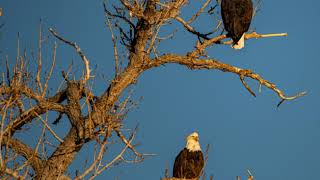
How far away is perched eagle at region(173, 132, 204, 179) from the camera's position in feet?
27.0

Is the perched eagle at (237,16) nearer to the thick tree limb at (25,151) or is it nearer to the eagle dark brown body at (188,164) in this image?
the eagle dark brown body at (188,164)

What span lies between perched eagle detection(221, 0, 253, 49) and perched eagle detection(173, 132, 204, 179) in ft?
4.86

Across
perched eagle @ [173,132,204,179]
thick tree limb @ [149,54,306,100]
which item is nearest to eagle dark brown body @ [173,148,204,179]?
perched eagle @ [173,132,204,179]

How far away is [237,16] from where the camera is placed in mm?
8578

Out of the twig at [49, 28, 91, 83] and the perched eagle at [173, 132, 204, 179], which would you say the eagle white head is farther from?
the twig at [49, 28, 91, 83]

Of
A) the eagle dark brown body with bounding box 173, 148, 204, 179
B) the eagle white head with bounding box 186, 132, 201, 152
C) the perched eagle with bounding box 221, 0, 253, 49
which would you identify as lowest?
the eagle dark brown body with bounding box 173, 148, 204, 179

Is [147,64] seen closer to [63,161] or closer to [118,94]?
[118,94]

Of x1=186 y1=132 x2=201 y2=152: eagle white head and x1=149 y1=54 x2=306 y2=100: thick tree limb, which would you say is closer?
x1=149 y1=54 x2=306 y2=100: thick tree limb

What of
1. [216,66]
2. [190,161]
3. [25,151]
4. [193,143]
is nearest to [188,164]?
[190,161]

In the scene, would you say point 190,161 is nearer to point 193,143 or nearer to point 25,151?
point 193,143

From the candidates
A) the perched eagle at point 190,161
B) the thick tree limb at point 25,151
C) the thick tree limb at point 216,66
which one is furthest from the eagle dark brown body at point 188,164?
the thick tree limb at point 25,151

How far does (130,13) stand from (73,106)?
118cm

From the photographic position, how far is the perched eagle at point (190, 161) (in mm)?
8242

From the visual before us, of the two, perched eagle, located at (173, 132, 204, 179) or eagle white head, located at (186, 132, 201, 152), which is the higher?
eagle white head, located at (186, 132, 201, 152)
